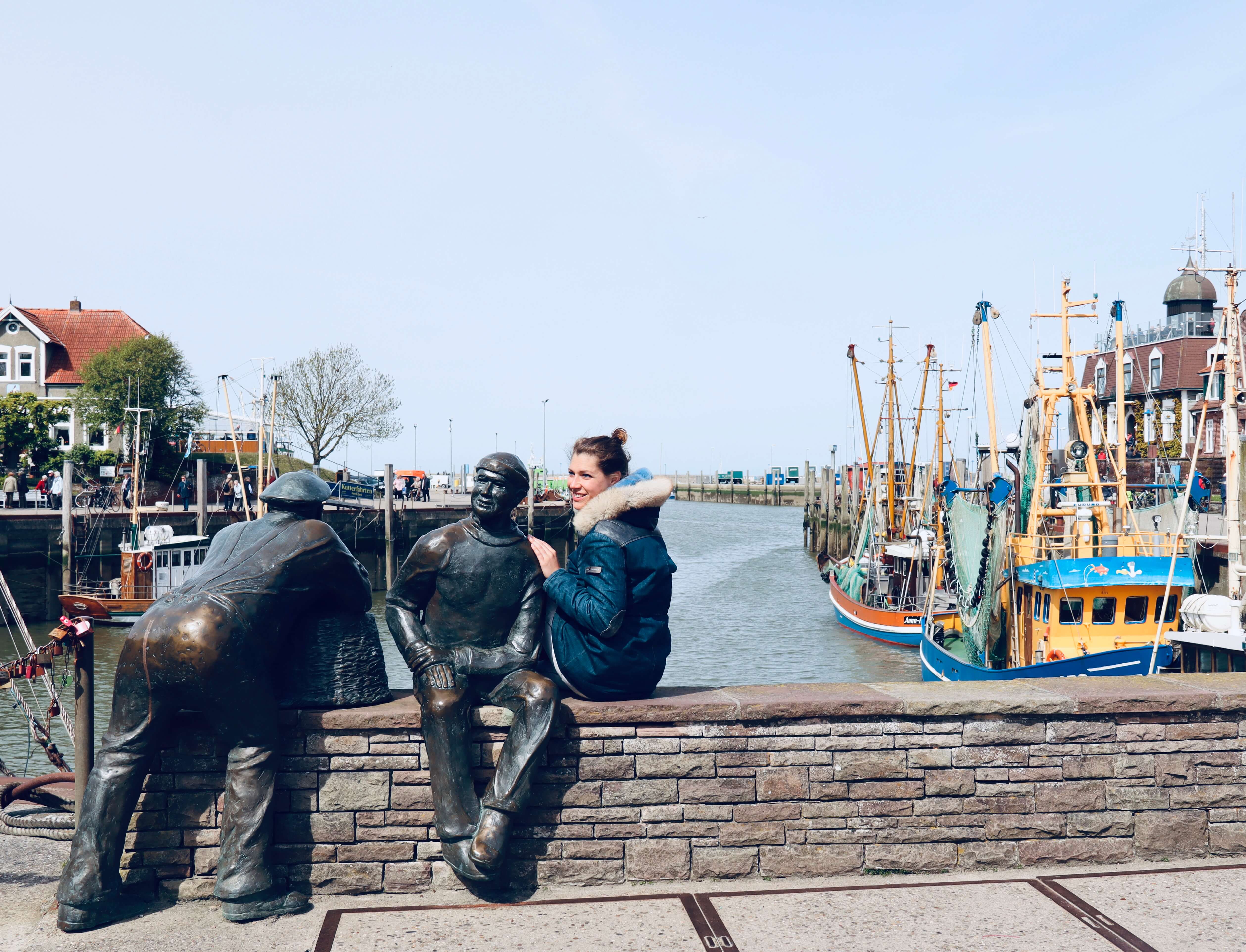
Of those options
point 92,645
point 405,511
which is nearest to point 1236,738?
point 92,645

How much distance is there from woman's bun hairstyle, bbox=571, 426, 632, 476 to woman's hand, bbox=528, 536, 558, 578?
0.44 metres

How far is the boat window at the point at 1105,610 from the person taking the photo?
50.0ft

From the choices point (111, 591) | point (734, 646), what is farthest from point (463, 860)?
point (111, 591)

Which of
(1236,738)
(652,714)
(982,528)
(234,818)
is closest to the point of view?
(234,818)

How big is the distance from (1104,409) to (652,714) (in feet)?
186

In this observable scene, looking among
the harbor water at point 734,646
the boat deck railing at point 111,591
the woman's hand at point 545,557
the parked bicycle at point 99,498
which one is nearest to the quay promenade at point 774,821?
the woman's hand at point 545,557

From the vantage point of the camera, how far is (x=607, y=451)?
184 inches

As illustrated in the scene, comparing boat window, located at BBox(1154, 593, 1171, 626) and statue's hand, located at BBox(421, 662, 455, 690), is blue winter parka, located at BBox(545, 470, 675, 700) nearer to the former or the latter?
statue's hand, located at BBox(421, 662, 455, 690)

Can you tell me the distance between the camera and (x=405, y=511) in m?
40.1

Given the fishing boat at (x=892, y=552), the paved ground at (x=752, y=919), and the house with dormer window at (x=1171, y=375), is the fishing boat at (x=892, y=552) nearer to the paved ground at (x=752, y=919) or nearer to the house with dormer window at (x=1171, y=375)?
the house with dormer window at (x=1171, y=375)

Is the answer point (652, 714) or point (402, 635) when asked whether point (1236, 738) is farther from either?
point (402, 635)

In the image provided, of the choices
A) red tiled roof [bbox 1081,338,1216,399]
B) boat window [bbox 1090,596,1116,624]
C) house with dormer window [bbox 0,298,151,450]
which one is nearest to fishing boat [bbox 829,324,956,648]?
boat window [bbox 1090,596,1116,624]

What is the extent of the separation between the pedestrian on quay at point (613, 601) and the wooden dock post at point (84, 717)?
6.23 ft

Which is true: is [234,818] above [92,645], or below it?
below
